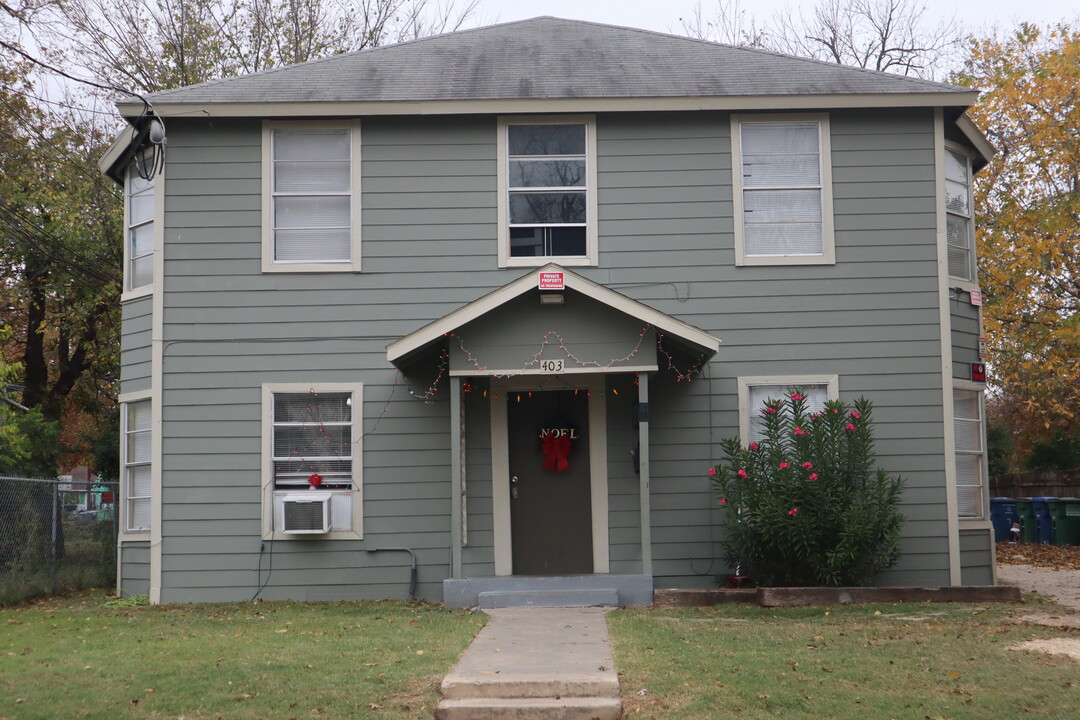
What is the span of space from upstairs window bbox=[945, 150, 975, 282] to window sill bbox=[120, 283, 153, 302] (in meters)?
9.07

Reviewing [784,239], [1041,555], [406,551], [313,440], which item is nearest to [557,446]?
[406,551]

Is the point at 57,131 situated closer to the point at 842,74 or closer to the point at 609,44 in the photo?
the point at 609,44

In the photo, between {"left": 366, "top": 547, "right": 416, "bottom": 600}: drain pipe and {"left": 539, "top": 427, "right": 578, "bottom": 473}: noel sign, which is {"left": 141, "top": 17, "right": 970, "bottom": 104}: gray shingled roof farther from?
{"left": 366, "top": 547, "right": 416, "bottom": 600}: drain pipe

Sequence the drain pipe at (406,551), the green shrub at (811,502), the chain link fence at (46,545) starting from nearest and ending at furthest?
the green shrub at (811,502), the drain pipe at (406,551), the chain link fence at (46,545)

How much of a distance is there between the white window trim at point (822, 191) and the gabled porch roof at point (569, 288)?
1.77 m

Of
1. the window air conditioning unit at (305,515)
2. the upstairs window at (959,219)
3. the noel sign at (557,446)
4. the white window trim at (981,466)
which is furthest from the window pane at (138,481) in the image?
the upstairs window at (959,219)

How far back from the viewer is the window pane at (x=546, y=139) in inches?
477

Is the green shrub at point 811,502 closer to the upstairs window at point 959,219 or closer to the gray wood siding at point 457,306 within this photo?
the gray wood siding at point 457,306

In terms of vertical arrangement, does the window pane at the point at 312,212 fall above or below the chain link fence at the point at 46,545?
above

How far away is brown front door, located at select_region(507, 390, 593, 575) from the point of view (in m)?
11.8

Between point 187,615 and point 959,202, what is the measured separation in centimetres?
971

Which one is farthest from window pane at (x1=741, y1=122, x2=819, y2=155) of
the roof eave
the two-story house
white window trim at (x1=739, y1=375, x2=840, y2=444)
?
white window trim at (x1=739, y1=375, x2=840, y2=444)

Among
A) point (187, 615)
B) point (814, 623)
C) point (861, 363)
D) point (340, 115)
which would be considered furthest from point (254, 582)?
point (861, 363)

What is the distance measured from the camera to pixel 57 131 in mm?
21156
